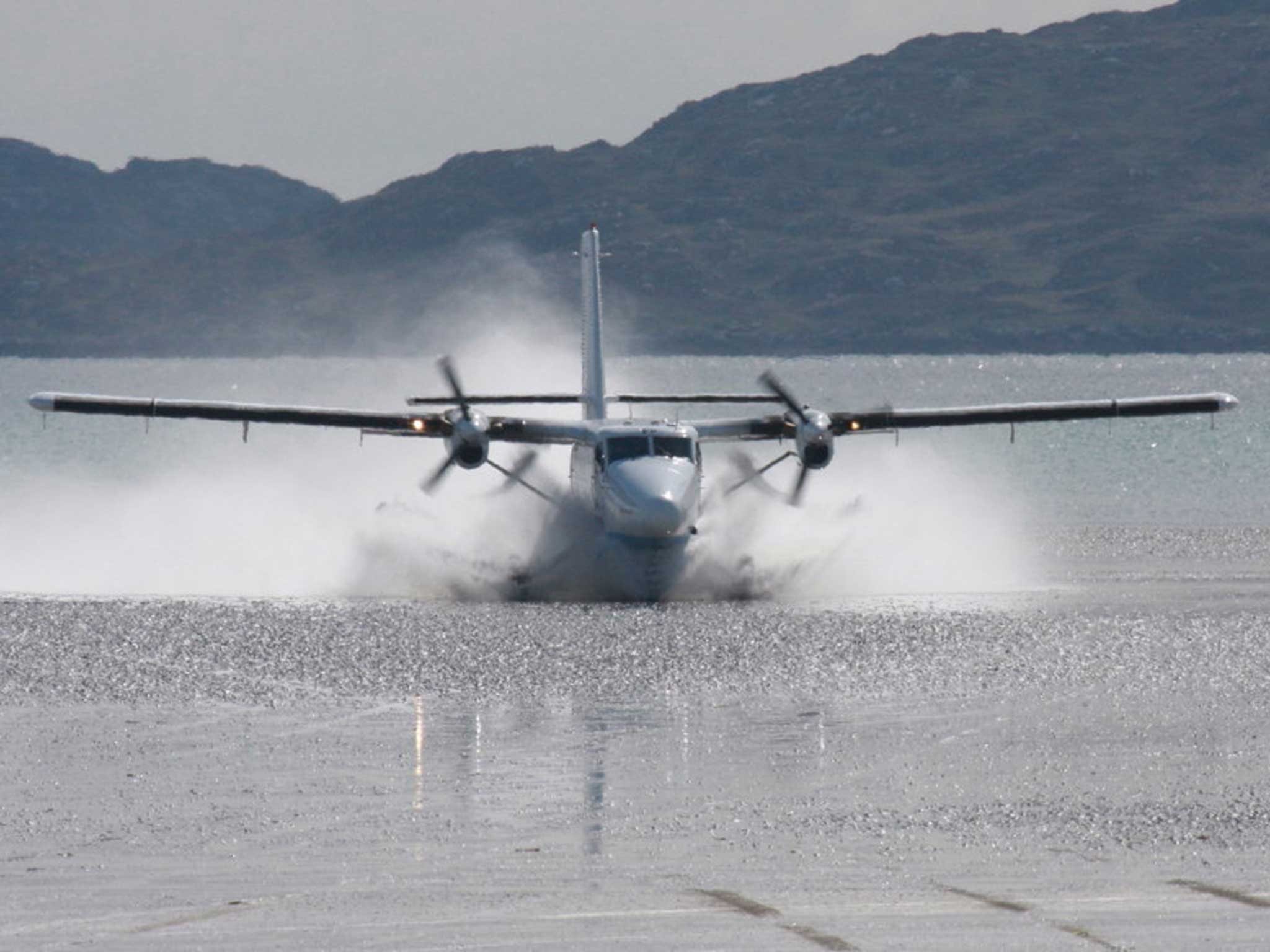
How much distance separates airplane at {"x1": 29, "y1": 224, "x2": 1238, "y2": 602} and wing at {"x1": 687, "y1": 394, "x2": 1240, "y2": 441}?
0.04m

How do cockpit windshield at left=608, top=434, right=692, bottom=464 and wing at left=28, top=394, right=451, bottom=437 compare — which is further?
wing at left=28, top=394, right=451, bottom=437

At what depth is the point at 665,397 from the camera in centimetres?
3488

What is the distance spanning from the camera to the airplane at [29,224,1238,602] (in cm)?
3225

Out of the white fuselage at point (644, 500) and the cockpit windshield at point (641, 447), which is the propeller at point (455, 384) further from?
the cockpit windshield at point (641, 447)

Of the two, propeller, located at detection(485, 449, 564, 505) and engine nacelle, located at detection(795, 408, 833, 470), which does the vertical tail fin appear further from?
engine nacelle, located at detection(795, 408, 833, 470)

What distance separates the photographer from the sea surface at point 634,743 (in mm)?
12125

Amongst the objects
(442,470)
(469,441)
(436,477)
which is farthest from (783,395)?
(436,477)

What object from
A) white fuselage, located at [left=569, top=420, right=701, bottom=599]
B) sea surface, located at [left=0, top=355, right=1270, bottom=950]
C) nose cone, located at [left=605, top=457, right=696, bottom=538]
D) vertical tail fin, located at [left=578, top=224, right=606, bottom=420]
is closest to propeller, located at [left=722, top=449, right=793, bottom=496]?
A: sea surface, located at [left=0, top=355, right=1270, bottom=950]

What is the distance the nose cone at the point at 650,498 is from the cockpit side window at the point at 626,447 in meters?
0.19

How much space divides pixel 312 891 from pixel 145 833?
7.48ft

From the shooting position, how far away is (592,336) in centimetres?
4000

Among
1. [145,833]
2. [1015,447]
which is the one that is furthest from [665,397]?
[1015,447]

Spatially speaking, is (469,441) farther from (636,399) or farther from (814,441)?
(814,441)

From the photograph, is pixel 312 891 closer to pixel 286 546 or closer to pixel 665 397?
pixel 665 397
